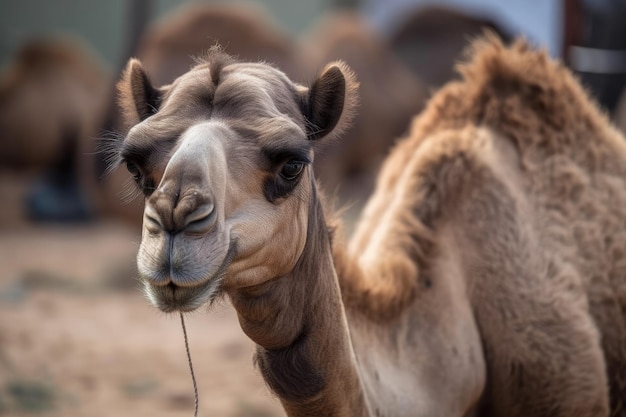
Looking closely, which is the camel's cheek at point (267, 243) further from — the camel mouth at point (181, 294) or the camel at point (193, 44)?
the camel at point (193, 44)

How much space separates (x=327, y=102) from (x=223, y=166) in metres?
0.62

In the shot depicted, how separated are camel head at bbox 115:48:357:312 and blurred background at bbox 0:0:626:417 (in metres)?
0.35

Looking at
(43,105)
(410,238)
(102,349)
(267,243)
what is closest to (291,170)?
A: (267,243)

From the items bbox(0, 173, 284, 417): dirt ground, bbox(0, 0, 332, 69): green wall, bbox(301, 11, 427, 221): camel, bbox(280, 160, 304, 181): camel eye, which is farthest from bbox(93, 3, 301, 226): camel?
bbox(280, 160, 304, 181): camel eye

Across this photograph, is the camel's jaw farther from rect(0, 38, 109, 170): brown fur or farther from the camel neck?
rect(0, 38, 109, 170): brown fur

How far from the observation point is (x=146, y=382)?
642cm

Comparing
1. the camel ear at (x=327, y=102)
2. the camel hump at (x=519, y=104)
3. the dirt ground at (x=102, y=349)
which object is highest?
the camel ear at (x=327, y=102)

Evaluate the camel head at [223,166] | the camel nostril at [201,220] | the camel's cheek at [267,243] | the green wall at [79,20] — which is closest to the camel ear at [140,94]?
the camel head at [223,166]

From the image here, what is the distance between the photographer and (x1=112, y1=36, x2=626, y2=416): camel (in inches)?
105

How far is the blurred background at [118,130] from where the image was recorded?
641cm

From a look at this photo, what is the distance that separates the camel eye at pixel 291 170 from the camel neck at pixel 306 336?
10.1 inches

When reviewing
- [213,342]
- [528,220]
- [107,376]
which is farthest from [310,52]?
[528,220]

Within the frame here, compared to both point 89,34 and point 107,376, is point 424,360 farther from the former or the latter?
point 89,34

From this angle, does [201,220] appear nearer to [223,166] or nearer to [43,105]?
[223,166]
